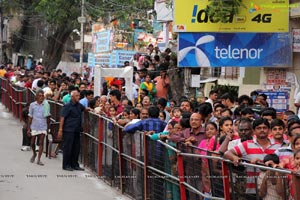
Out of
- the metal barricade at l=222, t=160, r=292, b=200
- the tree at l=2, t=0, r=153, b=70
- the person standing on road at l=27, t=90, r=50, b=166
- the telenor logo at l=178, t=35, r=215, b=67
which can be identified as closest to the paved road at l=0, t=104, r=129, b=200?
the person standing on road at l=27, t=90, r=50, b=166

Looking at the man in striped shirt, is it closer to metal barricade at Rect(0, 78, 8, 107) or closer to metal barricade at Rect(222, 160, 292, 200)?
metal barricade at Rect(222, 160, 292, 200)

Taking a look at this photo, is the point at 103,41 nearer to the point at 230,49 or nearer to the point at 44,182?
the point at 230,49

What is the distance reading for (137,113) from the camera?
12906 mm

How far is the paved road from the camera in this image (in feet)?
39.2

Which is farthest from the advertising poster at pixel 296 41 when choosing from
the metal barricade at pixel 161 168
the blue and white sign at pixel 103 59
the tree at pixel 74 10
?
the tree at pixel 74 10

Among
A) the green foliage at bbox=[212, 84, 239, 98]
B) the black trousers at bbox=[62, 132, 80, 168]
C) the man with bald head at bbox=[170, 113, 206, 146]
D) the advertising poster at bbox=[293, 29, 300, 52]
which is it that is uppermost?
the advertising poster at bbox=[293, 29, 300, 52]

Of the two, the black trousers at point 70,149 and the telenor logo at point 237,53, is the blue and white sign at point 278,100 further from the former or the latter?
the black trousers at point 70,149

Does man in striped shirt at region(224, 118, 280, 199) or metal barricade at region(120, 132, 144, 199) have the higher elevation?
man in striped shirt at region(224, 118, 280, 199)

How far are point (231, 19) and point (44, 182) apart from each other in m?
5.13

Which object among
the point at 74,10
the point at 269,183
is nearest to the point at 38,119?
the point at 269,183

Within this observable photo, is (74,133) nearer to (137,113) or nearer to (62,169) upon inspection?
(62,169)

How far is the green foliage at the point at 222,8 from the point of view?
14.4 metres

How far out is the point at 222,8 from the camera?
47.1 ft

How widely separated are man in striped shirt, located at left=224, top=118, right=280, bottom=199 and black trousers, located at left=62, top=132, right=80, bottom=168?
23.3 feet
